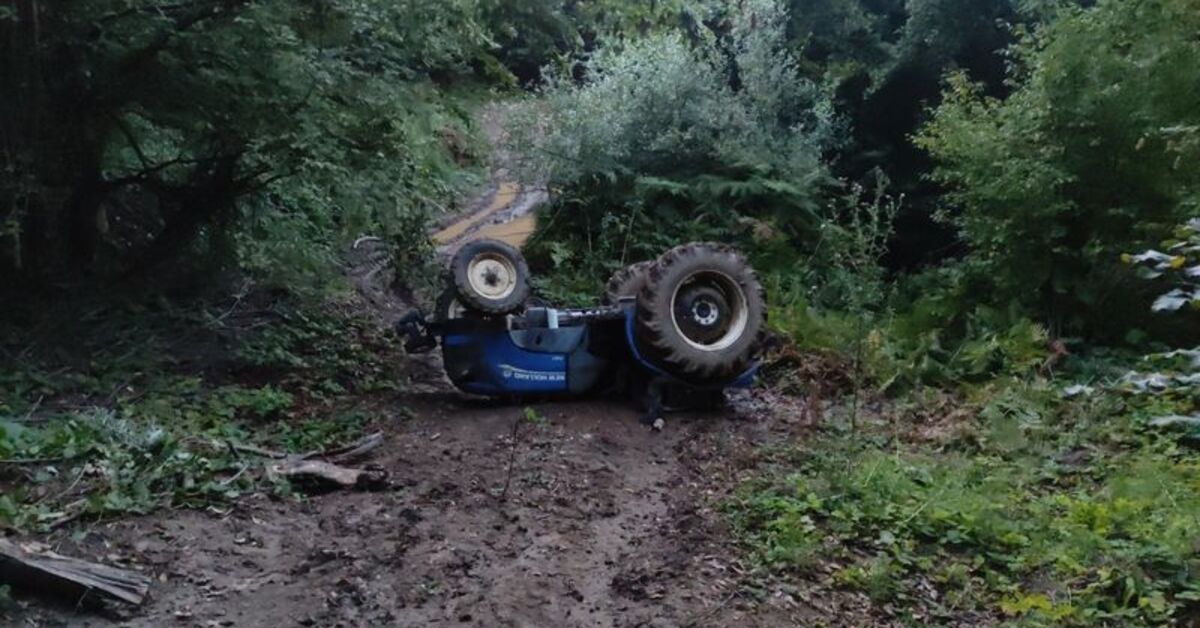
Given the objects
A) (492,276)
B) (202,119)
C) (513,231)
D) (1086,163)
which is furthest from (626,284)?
(513,231)

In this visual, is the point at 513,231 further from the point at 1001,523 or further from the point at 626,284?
the point at 1001,523

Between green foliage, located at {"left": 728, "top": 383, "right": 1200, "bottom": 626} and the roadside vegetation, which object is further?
the roadside vegetation

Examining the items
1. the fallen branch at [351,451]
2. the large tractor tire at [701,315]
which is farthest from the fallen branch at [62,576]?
the large tractor tire at [701,315]

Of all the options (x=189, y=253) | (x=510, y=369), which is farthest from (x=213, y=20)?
(x=510, y=369)

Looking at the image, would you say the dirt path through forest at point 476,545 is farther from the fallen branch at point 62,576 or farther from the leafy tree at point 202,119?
the leafy tree at point 202,119

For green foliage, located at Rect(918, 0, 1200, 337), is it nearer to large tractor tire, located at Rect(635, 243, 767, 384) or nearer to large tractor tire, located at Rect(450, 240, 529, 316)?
large tractor tire, located at Rect(635, 243, 767, 384)

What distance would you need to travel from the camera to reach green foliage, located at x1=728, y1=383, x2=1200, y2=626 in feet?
13.7

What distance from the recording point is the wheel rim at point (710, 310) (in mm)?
6750

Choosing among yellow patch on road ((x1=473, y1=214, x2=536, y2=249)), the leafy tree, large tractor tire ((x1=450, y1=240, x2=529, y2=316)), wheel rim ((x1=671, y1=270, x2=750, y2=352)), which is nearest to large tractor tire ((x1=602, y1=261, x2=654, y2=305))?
wheel rim ((x1=671, y1=270, x2=750, y2=352))

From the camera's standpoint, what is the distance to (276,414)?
644cm

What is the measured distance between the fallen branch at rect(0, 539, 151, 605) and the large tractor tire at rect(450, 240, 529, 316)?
9.88ft

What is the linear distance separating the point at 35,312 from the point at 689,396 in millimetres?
4571

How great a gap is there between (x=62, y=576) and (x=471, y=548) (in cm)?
155

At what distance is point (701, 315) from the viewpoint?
683cm
